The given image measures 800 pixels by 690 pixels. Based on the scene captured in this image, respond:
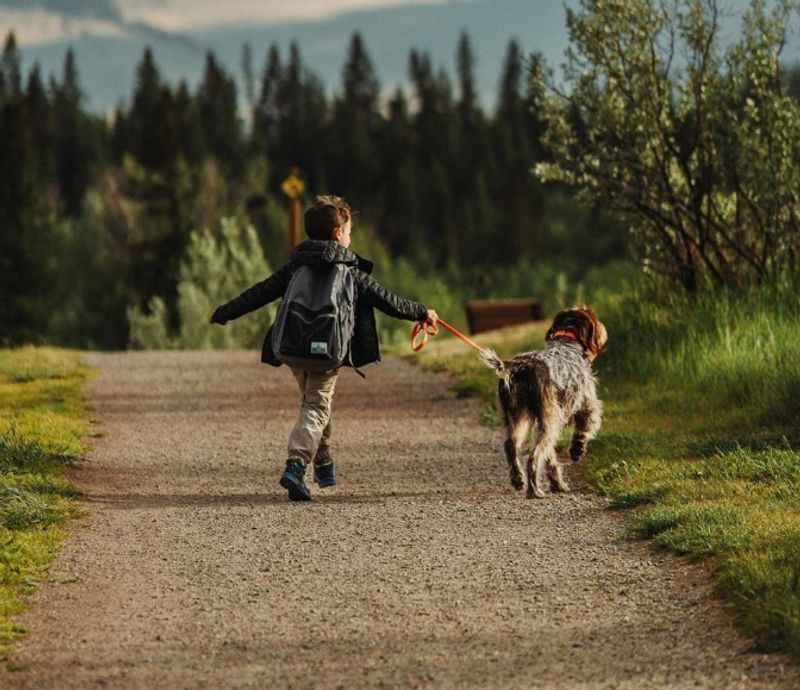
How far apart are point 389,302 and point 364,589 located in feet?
8.52

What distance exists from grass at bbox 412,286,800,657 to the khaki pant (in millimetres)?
1769

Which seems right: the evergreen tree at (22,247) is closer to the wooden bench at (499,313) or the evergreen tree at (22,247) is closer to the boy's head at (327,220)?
the wooden bench at (499,313)

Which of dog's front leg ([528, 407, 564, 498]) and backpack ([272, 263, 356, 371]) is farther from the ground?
backpack ([272, 263, 356, 371])

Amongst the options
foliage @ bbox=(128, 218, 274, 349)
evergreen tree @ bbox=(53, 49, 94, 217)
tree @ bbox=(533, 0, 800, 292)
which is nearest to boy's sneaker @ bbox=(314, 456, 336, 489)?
tree @ bbox=(533, 0, 800, 292)

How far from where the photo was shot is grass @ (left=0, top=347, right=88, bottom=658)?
6660 millimetres

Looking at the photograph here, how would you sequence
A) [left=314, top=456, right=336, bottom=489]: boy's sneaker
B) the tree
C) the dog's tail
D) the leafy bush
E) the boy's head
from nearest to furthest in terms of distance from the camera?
the dog's tail, the boy's head, [left=314, top=456, right=336, bottom=489]: boy's sneaker, the leafy bush, the tree

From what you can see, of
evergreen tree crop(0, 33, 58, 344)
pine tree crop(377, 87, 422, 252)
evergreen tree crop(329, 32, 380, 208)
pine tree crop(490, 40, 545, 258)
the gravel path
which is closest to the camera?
the gravel path

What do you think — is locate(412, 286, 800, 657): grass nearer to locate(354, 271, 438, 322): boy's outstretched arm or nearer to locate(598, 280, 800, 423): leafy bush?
locate(598, 280, 800, 423): leafy bush

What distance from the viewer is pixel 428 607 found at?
241 inches

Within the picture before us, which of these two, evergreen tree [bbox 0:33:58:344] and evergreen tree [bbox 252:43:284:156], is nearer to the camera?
evergreen tree [bbox 0:33:58:344]

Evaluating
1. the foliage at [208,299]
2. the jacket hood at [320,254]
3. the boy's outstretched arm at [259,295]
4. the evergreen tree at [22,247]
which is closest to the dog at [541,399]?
the jacket hood at [320,254]

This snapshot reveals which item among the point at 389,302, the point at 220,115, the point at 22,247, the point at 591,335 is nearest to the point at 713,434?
the point at 591,335

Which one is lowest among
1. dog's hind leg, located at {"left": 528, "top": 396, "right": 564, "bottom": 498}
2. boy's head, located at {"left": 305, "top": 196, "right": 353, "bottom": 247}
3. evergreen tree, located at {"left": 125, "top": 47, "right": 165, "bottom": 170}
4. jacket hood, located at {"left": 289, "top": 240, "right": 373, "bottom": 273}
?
dog's hind leg, located at {"left": 528, "top": 396, "right": 564, "bottom": 498}

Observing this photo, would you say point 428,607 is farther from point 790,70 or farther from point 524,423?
point 790,70
